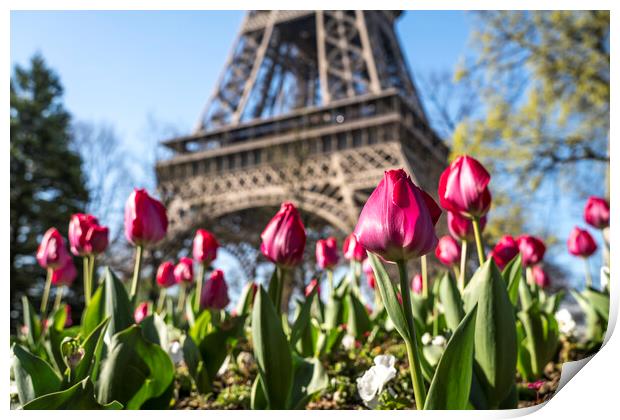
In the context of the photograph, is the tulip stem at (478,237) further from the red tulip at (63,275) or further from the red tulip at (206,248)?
the red tulip at (63,275)

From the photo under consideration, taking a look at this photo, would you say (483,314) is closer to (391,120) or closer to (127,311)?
(127,311)

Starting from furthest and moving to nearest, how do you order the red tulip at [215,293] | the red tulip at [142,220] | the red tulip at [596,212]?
the red tulip at [596,212], the red tulip at [215,293], the red tulip at [142,220]

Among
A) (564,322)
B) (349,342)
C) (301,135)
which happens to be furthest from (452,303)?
(301,135)

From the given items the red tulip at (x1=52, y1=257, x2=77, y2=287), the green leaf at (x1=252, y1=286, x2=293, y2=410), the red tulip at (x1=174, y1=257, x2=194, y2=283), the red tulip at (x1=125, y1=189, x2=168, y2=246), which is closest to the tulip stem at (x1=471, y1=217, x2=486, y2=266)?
the green leaf at (x1=252, y1=286, x2=293, y2=410)

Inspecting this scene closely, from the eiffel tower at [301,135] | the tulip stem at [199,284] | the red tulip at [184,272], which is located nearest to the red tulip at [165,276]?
the red tulip at [184,272]

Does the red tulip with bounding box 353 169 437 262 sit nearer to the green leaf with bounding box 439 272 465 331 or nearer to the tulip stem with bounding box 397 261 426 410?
the tulip stem with bounding box 397 261 426 410

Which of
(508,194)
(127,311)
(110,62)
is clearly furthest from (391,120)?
(127,311)
